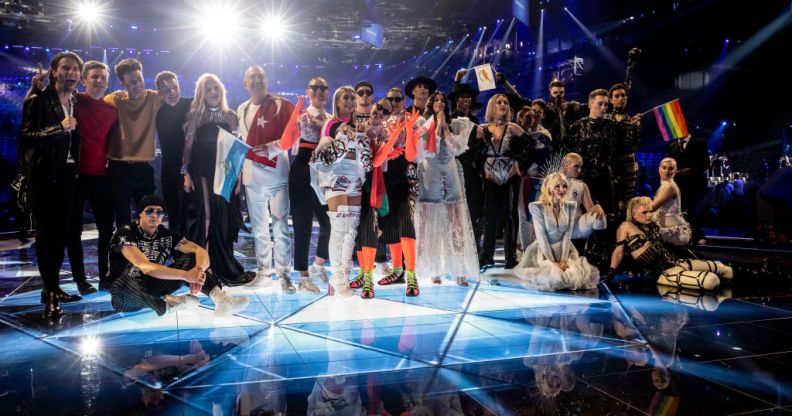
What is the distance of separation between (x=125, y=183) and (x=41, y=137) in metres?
0.78

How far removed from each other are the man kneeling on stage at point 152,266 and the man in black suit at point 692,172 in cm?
606

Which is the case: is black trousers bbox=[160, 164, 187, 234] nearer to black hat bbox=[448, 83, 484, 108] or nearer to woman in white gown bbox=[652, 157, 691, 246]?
black hat bbox=[448, 83, 484, 108]

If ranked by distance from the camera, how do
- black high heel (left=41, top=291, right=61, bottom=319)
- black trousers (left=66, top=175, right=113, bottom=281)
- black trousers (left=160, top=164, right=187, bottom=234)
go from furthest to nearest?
black trousers (left=160, top=164, right=187, bottom=234)
black trousers (left=66, top=175, right=113, bottom=281)
black high heel (left=41, top=291, right=61, bottom=319)

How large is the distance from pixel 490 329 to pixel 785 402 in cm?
166

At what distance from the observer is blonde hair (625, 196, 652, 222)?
5.70 metres

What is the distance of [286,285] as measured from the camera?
4.93 metres

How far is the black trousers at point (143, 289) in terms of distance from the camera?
13.0ft

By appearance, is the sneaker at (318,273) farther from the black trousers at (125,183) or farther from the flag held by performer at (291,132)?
the black trousers at (125,183)

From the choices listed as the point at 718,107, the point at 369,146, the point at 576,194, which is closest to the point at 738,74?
the point at 718,107

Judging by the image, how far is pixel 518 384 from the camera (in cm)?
268

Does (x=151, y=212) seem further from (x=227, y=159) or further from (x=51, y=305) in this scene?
(x=51, y=305)

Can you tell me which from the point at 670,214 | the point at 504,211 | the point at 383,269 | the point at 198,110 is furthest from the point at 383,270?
the point at 670,214

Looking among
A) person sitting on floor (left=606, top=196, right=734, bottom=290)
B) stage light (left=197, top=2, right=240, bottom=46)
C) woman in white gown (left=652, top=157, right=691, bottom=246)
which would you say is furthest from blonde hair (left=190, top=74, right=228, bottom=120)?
stage light (left=197, top=2, right=240, bottom=46)

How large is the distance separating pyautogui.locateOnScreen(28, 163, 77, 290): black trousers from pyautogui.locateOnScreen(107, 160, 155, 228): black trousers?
0.47 metres
